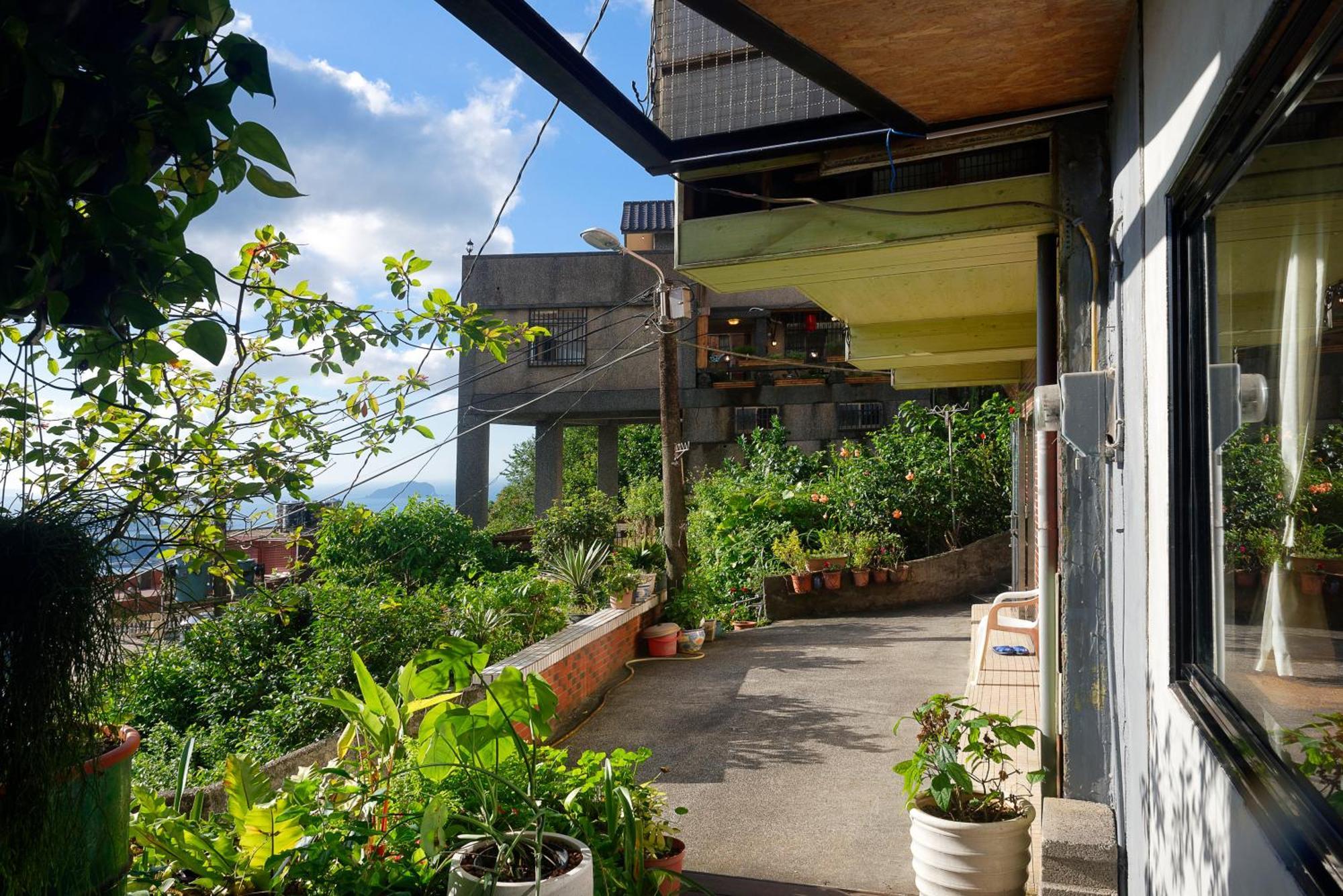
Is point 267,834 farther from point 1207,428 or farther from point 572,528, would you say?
point 572,528

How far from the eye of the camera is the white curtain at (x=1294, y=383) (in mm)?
1306

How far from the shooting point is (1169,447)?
2170 mm

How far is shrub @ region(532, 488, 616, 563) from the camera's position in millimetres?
12211

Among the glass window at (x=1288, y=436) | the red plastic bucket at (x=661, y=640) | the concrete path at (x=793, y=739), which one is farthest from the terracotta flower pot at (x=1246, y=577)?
the red plastic bucket at (x=661, y=640)

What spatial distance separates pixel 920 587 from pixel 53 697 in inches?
469

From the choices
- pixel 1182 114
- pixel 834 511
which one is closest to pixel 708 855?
pixel 1182 114

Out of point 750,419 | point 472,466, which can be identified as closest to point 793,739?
point 750,419

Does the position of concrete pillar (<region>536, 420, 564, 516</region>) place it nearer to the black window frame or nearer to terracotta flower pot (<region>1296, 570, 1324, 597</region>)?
the black window frame

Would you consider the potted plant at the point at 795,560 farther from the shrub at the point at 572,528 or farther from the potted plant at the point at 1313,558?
the potted plant at the point at 1313,558

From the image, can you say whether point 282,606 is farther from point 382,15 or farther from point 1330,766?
point 1330,766

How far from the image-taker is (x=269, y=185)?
1411 millimetres

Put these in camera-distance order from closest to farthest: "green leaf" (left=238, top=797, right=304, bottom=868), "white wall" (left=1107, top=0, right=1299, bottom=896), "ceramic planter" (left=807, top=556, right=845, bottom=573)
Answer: "white wall" (left=1107, top=0, right=1299, bottom=896)
"green leaf" (left=238, top=797, right=304, bottom=868)
"ceramic planter" (left=807, top=556, right=845, bottom=573)

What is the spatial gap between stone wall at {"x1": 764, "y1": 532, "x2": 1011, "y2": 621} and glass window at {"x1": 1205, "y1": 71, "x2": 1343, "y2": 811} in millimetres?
10255

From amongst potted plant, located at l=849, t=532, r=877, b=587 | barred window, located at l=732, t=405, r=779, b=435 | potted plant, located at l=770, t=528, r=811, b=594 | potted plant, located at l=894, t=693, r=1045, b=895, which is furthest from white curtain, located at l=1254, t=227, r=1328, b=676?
barred window, located at l=732, t=405, r=779, b=435
